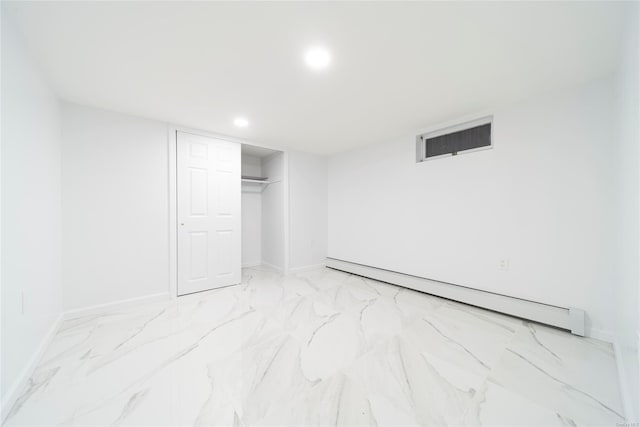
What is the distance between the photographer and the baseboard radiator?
6.48 feet

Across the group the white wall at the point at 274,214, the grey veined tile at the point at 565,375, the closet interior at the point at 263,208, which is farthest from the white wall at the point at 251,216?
the grey veined tile at the point at 565,375

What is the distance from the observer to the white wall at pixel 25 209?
1.28 m

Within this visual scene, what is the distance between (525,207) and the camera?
2293mm

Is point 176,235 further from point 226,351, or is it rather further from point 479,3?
point 479,3

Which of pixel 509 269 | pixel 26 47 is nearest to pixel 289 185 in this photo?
pixel 26 47

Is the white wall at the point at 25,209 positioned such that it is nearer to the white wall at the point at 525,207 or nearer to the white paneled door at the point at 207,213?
the white paneled door at the point at 207,213

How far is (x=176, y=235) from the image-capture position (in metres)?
2.92

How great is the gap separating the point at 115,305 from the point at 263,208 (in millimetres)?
2669

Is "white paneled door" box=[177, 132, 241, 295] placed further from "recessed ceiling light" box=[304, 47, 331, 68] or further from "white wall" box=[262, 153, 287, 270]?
"recessed ceiling light" box=[304, 47, 331, 68]

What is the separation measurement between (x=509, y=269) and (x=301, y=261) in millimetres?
2964

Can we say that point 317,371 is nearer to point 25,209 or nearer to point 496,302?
point 496,302

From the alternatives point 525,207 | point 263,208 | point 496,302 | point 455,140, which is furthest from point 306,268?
point 525,207

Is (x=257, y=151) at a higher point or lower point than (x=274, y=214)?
higher

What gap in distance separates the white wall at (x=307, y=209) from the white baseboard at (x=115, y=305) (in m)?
1.92
